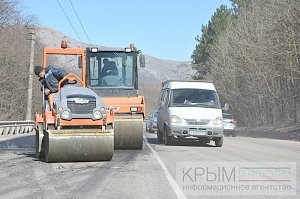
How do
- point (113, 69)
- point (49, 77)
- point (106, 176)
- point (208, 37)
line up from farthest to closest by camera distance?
point (208, 37) < point (113, 69) < point (49, 77) < point (106, 176)

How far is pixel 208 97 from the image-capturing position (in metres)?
19.4

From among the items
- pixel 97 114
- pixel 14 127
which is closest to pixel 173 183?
pixel 97 114

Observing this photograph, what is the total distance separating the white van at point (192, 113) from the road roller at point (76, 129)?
588cm

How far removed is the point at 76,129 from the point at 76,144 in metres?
0.38

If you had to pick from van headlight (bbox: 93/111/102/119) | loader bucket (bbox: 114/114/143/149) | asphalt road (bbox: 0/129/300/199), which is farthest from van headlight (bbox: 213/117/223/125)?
van headlight (bbox: 93/111/102/119)

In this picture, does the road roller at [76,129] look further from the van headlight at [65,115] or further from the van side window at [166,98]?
the van side window at [166,98]

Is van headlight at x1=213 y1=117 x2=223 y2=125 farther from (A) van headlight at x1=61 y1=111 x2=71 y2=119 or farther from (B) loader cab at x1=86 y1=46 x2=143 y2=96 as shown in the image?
(A) van headlight at x1=61 y1=111 x2=71 y2=119

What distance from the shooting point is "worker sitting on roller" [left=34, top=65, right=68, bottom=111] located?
13759 mm

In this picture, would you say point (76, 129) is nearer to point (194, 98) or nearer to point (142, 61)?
point (142, 61)

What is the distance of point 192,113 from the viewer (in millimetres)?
18484

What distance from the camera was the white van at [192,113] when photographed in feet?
60.3

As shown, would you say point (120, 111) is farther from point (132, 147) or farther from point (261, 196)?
point (261, 196)

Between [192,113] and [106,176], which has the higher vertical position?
[192,113]

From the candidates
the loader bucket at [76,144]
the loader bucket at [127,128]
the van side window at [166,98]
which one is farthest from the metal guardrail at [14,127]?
the loader bucket at [76,144]
